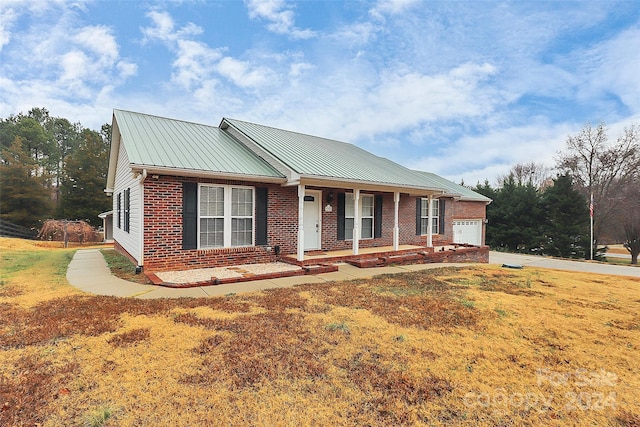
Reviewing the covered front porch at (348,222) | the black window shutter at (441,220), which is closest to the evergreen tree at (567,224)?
the black window shutter at (441,220)

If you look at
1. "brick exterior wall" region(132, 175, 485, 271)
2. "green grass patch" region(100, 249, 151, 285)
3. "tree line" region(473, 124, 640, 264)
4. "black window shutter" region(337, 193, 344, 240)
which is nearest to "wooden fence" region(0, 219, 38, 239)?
"green grass patch" region(100, 249, 151, 285)

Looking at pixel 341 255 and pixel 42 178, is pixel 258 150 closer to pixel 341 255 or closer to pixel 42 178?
pixel 341 255

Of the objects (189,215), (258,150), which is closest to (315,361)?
(189,215)

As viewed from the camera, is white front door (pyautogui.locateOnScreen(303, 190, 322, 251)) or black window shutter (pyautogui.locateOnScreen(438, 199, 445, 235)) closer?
white front door (pyautogui.locateOnScreen(303, 190, 322, 251))

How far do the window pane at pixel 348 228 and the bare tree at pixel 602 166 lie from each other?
22.4m

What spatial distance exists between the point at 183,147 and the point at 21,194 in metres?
25.3

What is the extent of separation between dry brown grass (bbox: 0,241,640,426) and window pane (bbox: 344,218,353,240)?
19.0 feet

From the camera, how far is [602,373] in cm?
325

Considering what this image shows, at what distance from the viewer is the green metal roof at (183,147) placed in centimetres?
789

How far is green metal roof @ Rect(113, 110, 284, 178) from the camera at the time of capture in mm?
7887

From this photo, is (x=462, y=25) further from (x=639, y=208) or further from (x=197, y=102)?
(x=639, y=208)

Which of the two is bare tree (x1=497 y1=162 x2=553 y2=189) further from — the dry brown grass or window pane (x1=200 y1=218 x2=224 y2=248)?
window pane (x1=200 y1=218 x2=224 y2=248)

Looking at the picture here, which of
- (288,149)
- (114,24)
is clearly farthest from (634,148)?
(114,24)

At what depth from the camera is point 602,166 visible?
25.5m
